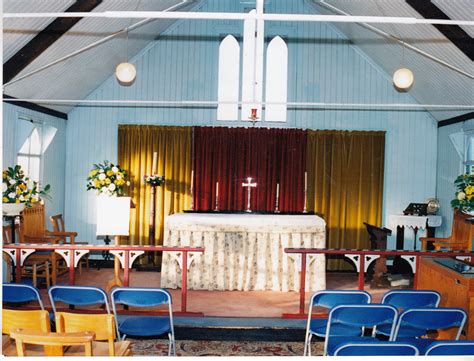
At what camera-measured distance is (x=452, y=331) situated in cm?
509

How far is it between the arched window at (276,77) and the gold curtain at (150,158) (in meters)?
1.84

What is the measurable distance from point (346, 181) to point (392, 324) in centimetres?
658

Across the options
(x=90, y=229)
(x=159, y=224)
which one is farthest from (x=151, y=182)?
(x=90, y=229)

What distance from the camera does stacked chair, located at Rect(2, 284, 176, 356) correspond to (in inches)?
123

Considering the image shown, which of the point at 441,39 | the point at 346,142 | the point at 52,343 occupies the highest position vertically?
the point at 441,39

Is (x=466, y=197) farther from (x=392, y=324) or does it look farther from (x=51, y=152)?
(x=51, y=152)

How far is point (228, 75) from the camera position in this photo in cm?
1130

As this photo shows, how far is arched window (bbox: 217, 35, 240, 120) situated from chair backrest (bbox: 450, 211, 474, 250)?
4.88 metres

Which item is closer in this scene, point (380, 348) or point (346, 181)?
point (380, 348)

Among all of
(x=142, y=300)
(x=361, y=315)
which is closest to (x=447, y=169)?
(x=361, y=315)

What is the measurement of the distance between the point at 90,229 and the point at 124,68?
5.02 meters

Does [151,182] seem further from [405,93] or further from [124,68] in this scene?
[405,93]

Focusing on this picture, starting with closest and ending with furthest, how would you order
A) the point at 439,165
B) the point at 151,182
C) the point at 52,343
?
1. the point at 52,343
2. the point at 151,182
3. the point at 439,165

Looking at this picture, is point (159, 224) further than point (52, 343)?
Yes
